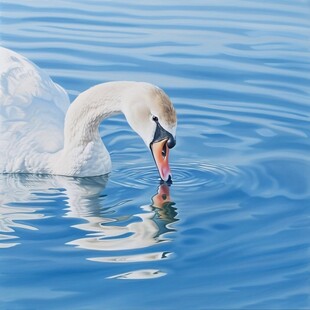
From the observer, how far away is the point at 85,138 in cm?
816

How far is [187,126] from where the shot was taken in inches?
370

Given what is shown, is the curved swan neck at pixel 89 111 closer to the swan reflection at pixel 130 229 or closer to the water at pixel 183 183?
the water at pixel 183 183

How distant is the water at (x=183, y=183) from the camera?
19.7ft

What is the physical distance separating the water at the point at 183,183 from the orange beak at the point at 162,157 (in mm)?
177

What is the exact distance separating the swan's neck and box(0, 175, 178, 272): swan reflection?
0.09 meters

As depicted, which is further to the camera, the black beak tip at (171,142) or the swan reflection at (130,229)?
the black beak tip at (171,142)

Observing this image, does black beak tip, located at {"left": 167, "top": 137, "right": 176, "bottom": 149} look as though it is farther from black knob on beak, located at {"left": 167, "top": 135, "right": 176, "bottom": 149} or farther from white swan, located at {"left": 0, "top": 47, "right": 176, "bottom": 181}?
white swan, located at {"left": 0, "top": 47, "right": 176, "bottom": 181}

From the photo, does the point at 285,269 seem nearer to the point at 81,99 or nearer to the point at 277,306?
the point at 277,306

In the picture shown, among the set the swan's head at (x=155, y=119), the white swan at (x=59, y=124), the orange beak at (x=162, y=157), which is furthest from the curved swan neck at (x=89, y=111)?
the orange beak at (x=162, y=157)

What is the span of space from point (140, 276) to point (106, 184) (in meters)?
1.93

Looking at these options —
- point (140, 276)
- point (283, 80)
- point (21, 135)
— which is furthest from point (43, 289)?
point (283, 80)

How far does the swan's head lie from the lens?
24.1ft

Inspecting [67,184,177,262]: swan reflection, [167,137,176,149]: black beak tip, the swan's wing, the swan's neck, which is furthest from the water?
[167,137,176,149]: black beak tip

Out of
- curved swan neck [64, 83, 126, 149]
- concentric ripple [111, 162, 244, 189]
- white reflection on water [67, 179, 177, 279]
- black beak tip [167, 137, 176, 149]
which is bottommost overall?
white reflection on water [67, 179, 177, 279]
